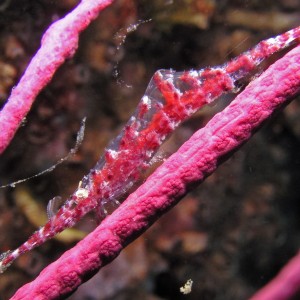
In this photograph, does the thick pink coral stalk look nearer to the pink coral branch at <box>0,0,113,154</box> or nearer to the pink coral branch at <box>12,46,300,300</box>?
the pink coral branch at <box>12,46,300,300</box>

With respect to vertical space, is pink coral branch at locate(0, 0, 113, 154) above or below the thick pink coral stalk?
above

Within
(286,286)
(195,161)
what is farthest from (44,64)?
(286,286)

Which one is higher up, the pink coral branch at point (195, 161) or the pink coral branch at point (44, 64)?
the pink coral branch at point (44, 64)

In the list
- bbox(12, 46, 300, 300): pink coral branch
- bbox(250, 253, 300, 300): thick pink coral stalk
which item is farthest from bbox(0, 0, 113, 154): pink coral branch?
bbox(250, 253, 300, 300): thick pink coral stalk

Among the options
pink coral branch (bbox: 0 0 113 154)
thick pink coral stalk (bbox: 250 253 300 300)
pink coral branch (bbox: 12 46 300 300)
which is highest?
pink coral branch (bbox: 0 0 113 154)

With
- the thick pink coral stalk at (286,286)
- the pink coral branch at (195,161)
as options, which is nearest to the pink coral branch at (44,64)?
the pink coral branch at (195,161)

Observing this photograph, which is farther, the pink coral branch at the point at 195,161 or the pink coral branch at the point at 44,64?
the pink coral branch at the point at 44,64

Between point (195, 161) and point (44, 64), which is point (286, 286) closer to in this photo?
point (195, 161)

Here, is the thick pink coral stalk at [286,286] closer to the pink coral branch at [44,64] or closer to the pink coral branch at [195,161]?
the pink coral branch at [195,161]
